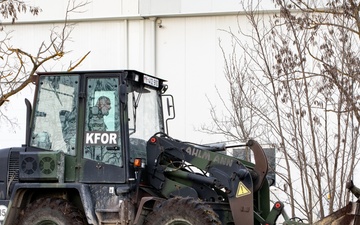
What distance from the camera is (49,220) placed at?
38.6ft

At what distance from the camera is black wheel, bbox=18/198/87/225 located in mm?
11688

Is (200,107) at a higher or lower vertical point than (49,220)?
higher

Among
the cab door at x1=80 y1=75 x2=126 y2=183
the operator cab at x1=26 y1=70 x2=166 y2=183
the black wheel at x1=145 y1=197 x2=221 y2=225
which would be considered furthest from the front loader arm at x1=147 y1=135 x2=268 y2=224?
the cab door at x1=80 y1=75 x2=126 y2=183

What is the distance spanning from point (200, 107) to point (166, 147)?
10.6m

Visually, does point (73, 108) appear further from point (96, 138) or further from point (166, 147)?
point (166, 147)

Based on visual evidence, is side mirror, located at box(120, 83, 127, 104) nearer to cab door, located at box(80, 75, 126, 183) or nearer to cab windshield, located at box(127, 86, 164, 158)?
cab door, located at box(80, 75, 126, 183)

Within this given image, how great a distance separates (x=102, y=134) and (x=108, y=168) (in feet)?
1.72

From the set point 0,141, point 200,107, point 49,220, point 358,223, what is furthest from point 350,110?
point 0,141

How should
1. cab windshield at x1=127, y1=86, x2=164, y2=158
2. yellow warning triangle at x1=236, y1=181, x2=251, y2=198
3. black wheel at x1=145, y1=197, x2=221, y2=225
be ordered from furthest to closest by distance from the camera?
cab windshield at x1=127, y1=86, x2=164, y2=158, yellow warning triangle at x1=236, y1=181, x2=251, y2=198, black wheel at x1=145, y1=197, x2=221, y2=225

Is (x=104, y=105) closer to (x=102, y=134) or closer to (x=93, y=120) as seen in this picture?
(x=93, y=120)

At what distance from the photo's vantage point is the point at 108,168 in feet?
38.3

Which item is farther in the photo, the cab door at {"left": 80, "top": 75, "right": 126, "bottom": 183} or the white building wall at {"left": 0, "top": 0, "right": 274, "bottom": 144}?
the white building wall at {"left": 0, "top": 0, "right": 274, "bottom": 144}

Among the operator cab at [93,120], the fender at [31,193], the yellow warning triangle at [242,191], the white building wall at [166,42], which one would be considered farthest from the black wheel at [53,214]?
the white building wall at [166,42]

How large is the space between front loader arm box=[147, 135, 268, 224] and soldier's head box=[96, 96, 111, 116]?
0.85m
